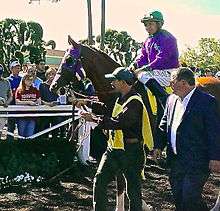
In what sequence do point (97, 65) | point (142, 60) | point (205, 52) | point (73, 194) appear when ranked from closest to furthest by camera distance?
point (97, 65), point (73, 194), point (142, 60), point (205, 52)

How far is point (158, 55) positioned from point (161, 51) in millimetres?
81

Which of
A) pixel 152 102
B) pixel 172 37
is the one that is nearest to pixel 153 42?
pixel 172 37

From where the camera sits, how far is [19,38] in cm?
3509

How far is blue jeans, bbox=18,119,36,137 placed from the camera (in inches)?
392

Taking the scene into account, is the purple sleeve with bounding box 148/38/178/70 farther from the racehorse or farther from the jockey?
the racehorse

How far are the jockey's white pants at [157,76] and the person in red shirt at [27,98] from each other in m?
2.79

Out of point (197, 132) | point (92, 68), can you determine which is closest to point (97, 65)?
point (92, 68)

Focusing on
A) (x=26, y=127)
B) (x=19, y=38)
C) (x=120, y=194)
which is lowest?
A: (x=120, y=194)

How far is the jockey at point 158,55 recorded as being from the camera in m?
8.05

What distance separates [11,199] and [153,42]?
3.20 meters

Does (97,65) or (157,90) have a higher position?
(97,65)

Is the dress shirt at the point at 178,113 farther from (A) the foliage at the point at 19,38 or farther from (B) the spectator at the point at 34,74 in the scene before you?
(A) the foliage at the point at 19,38

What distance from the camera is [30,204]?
7668 mm

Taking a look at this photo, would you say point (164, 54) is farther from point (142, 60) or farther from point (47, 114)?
point (47, 114)
